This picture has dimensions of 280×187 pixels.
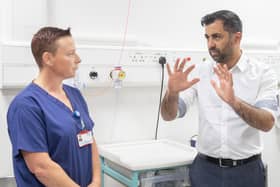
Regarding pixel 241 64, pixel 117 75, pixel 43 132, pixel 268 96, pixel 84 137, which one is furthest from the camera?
pixel 117 75

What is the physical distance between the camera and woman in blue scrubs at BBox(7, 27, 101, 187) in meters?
1.56

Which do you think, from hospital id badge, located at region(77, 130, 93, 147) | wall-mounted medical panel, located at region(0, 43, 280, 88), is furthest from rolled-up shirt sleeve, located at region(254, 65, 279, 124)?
hospital id badge, located at region(77, 130, 93, 147)

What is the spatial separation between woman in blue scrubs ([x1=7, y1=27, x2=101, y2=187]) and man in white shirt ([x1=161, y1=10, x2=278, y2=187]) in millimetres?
573

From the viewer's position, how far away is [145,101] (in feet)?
9.05

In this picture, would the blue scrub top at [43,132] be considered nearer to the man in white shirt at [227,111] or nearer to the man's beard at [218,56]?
the man in white shirt at [227,111]

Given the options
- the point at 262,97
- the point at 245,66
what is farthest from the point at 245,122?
the point at 245,66

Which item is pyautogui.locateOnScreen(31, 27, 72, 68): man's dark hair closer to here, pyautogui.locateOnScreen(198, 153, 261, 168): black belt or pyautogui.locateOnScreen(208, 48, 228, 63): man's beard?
pyautogui.locateOnScreen(208, 48, 228, 63): man's beard

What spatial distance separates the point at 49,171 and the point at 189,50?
1544 mm

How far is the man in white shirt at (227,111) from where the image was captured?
2.02 meters

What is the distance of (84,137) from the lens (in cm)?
173

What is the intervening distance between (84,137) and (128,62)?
942 millimetres

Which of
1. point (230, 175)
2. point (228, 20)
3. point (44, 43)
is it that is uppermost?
point (228, 20)

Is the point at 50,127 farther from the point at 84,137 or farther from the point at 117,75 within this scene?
the point at 117,75

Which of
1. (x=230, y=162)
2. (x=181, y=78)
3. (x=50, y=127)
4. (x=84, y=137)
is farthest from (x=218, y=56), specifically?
(x=50, y=127)
